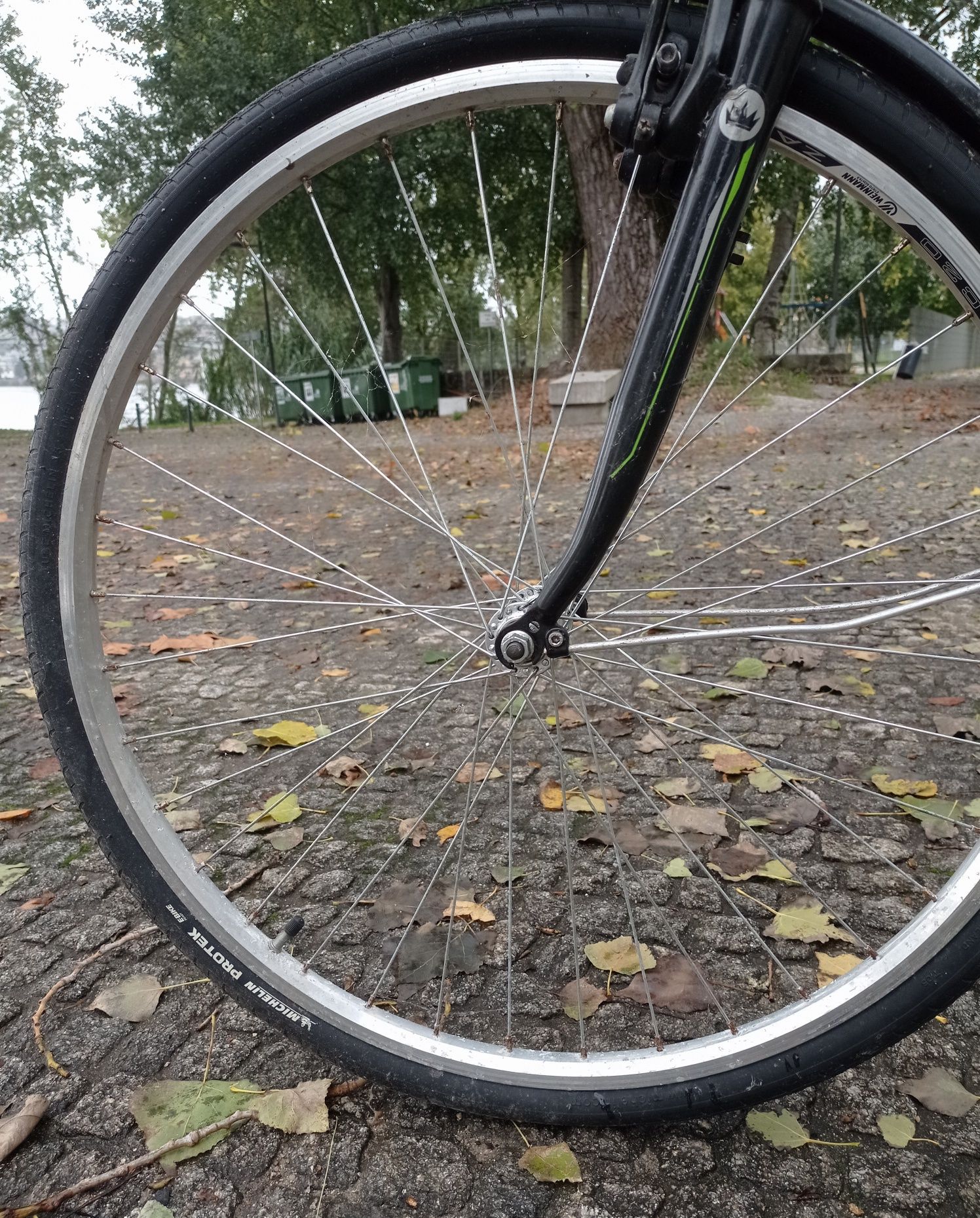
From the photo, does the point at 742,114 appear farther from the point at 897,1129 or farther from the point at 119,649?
the point at 119,649

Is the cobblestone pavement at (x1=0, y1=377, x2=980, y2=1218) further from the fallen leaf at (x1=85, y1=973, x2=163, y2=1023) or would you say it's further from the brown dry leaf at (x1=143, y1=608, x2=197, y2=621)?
the brown dry leaf at (x1=143, y1=608, x2=197, y2=621)

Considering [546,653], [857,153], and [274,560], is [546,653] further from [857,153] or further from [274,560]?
[274,560]

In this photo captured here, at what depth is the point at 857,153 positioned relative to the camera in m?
1.06

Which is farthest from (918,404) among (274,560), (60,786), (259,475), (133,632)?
(60,786)

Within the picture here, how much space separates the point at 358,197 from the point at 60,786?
1546 cm

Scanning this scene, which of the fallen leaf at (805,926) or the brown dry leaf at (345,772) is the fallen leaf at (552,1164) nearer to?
the fallen leaf at (805,926)

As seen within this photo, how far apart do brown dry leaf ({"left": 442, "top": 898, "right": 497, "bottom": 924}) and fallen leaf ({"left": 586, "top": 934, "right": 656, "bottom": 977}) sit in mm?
202

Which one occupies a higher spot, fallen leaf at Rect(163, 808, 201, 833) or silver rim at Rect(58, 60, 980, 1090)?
silver rim at Rect(58, 60, 980, 1090)

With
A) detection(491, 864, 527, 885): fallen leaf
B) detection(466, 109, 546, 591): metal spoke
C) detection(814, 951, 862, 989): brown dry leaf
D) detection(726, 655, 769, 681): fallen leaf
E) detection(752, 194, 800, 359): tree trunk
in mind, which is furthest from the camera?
detection(752, 194, 800, 359): tree trunk

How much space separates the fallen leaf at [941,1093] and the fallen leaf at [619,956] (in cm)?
44

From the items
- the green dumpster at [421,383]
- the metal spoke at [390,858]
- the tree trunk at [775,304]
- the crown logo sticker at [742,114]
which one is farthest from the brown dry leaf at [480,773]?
the green dumpster at [421,383]

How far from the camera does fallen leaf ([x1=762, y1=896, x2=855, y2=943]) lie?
1.70 m

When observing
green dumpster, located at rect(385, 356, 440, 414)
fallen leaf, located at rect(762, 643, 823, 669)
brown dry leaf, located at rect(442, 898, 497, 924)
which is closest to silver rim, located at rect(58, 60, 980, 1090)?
brown dry leaf, located at rect(442, 898, 497, 924)

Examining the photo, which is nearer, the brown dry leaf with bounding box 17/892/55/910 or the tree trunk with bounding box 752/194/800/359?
the brown dry leaf with bounding box 17/892/55/910
